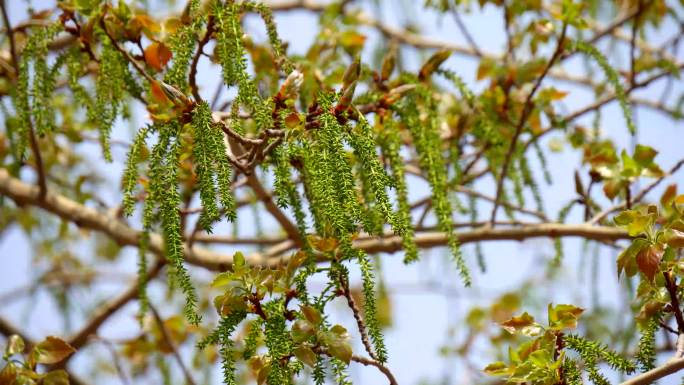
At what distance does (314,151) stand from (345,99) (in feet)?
0.32

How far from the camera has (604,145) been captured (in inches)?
86.6

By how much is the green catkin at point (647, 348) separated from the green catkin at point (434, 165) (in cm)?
26

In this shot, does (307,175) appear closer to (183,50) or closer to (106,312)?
(183,50)

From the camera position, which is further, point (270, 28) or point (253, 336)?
point (270, 28)

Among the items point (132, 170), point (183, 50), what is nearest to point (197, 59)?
point (183, 50)

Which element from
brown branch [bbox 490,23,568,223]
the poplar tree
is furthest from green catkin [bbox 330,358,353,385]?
brown branch [bbox 490,23,568,223]

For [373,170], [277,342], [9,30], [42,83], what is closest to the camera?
[373,170]

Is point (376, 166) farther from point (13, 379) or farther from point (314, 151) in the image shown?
point (13, 379)

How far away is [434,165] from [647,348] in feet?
1.39

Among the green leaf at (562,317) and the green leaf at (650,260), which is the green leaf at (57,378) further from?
the green leaf at (650,260)

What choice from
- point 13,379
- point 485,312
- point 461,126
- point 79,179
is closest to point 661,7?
point 461,126

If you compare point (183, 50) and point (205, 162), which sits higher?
point (183, 50)

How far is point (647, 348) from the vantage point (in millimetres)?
1263

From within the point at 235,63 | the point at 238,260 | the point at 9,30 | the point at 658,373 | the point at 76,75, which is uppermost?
the point at 9,30
